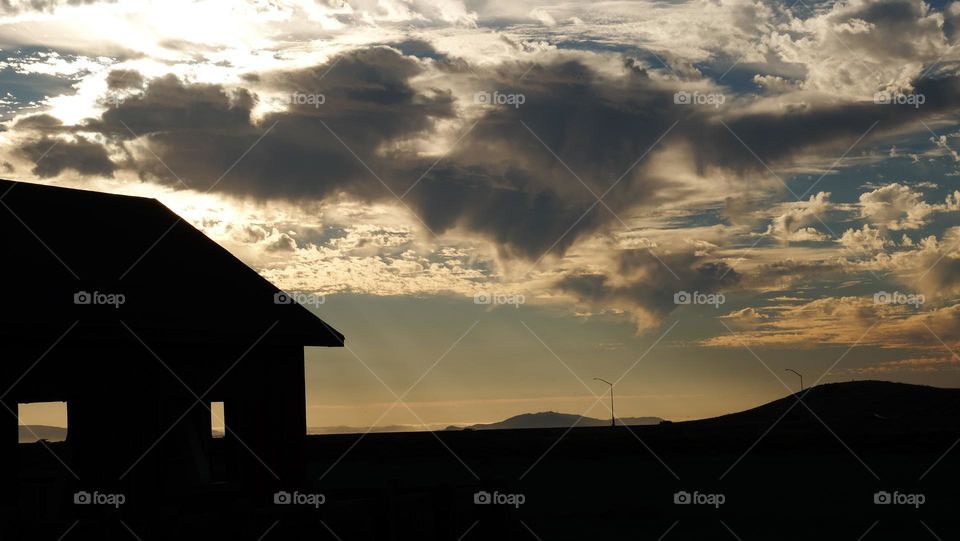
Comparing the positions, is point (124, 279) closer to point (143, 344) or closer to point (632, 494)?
point (143, 344)

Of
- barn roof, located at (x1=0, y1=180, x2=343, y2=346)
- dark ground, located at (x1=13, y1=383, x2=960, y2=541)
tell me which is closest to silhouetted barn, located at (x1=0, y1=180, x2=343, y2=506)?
barn roof, located at (x1=0, y1=180, x2=343, y2=346)

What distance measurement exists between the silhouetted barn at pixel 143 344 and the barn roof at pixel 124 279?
1.3 inches

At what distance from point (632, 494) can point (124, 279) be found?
108 ft

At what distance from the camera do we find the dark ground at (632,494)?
55.5 feet

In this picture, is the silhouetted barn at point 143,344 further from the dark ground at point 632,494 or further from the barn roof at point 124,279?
the dark ground at point 632,494

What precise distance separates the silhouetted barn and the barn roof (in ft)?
0.11

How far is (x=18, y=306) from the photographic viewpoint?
1688 cm

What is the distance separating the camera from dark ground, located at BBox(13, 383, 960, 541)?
16.9 m

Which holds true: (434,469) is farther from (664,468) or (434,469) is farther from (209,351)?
(209,351)

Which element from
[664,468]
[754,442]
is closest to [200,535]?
[664,468]

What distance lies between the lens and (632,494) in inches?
1877

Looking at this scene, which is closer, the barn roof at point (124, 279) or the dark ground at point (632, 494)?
the dark ground at point (632, 494)

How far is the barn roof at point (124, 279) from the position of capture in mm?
17453

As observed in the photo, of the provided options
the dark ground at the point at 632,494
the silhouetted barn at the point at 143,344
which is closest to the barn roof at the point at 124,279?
the silhouetted barn at the point at 143,344
